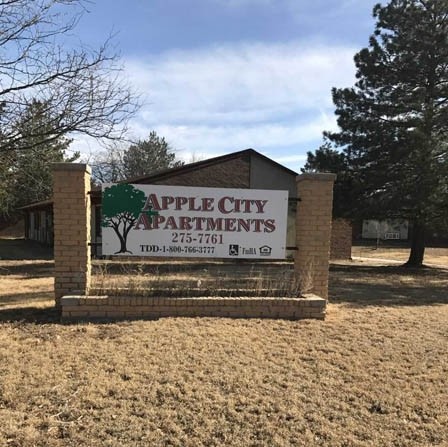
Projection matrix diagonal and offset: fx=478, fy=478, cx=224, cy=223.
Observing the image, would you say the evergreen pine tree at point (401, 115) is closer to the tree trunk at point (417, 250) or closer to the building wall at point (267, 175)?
the tree trunk at point (417, 250)

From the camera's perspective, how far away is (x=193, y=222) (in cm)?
718

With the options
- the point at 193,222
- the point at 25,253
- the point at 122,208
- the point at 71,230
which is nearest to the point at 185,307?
the point at 193,222

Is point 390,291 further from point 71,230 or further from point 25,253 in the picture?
point 25,253

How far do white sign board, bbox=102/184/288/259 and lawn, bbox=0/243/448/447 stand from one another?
1251 millimetres

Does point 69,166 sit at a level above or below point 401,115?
below

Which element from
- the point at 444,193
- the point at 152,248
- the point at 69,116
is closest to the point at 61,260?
the point at 152,248

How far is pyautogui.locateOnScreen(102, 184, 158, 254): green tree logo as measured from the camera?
276 inches

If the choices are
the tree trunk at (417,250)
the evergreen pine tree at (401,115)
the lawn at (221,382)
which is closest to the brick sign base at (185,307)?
the lawn at (221,382)

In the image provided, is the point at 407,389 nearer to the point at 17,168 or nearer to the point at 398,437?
the point at 398,437

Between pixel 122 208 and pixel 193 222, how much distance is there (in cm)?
106

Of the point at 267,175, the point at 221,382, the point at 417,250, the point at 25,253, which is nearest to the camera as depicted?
the point at 221,382

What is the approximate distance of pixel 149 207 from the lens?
279 inches

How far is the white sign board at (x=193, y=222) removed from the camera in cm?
704

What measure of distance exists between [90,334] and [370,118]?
47.2ft
